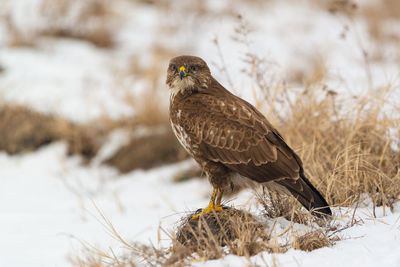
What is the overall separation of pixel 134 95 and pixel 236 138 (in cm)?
461

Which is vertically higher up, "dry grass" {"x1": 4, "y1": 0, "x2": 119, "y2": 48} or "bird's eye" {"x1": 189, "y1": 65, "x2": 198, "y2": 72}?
"dry grass" {"x1": 4, "y1": 0, "x2": 119, "y2": 48}

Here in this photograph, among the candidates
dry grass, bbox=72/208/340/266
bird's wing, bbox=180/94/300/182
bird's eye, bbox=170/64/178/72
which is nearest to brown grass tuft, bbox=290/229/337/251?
dry grass, bbox=72/208/340/266

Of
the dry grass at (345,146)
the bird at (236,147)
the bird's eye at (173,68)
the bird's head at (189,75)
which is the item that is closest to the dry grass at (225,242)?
the bird at (236,147)

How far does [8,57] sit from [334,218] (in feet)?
24.0

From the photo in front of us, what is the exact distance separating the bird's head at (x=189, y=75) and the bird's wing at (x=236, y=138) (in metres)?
0.15

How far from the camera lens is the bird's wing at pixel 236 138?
9.13 ft

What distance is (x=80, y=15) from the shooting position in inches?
→ 384

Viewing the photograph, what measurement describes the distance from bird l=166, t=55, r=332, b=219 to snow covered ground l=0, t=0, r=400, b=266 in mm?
268

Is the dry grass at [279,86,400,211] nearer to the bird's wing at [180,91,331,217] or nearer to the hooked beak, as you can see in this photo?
the bird's wing at [180,91,331,217]

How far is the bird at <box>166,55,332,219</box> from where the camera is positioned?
2.76 metres

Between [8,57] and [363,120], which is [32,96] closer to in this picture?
[8,57]

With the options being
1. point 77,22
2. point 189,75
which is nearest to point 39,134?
point 77,22

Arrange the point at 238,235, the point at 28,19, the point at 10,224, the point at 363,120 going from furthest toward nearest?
the point at 28,19 < the point at 10,224 < the point at 363,120 < the point at 238,235

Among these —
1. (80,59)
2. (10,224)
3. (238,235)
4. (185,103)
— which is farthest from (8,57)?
(238,235)
